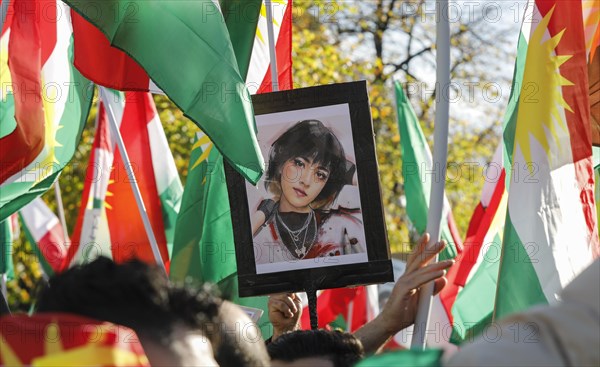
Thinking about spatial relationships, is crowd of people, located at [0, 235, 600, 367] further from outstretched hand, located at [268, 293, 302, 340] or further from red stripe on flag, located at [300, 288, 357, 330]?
red stripe on flag, located at [300, 288, 357, 330]

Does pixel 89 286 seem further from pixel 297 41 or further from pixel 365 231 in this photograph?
pixel 297 41

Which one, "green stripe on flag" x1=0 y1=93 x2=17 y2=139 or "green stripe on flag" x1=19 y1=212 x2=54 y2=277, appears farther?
"green stripe on flag" x1=19 y1=212 x2=54 y2=277

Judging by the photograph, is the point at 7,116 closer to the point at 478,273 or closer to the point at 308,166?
the point at 308,166

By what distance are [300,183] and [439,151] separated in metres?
0.56

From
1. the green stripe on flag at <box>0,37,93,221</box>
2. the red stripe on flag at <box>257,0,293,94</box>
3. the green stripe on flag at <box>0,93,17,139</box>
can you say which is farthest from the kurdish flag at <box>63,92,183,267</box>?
the red stripe on flag at <box>257,0,293,94</box>

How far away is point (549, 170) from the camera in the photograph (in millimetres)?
4156

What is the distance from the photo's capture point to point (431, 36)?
59.2 ft

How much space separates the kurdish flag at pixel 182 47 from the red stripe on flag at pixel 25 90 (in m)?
1.34

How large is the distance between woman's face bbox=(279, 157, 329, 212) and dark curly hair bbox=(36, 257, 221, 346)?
78.6 inches

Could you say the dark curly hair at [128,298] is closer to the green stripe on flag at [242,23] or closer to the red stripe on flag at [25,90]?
the green stripe on flag at [242,23]

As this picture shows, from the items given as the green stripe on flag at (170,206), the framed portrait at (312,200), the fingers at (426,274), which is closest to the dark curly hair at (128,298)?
the fingers at (426,274)

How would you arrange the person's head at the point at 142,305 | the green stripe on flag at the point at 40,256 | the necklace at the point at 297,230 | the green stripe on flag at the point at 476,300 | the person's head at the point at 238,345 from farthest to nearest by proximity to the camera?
the green stripe on flag at the point at 40,256 < the green stripe on flag at the point at 476,300 < the necklace at the point at 297,230 < the person's head at the point at 238,345 < the person's head at the point at 142,305

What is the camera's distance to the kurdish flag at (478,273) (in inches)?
212

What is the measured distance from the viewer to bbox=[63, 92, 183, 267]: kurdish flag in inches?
276
